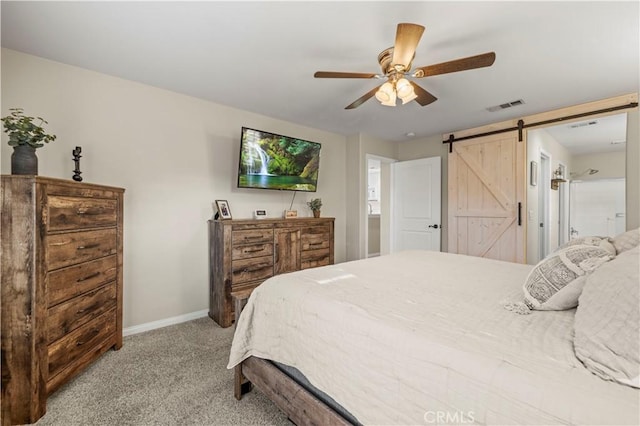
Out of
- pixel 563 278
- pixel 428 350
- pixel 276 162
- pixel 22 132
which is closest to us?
pixel 428 350

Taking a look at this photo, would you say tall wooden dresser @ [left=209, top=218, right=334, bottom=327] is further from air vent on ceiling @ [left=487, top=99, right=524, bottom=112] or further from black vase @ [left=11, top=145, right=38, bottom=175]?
air vent on ceiling @ [left=487, top=99, right=524, bottom=112]

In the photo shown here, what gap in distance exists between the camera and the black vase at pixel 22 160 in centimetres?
169

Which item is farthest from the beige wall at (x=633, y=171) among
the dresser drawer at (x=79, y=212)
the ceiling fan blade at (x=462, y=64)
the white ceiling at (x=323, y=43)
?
the dresser drawer at (x=79, y=212)

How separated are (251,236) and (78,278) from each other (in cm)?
151

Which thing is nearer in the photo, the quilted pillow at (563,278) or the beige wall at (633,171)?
the quilted pillow at (563,278)

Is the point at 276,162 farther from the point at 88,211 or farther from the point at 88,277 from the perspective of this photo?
the point at 88,277

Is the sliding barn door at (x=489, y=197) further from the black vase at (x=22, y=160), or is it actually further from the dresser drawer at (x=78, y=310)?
the black vase at (x=22, y=160)

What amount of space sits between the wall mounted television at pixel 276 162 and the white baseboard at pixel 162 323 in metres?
1.54

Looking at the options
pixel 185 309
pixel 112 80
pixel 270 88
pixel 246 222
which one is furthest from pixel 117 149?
pixel 185 309

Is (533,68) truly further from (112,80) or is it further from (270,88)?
(112,80)

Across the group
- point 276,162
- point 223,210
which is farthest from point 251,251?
point 276,162

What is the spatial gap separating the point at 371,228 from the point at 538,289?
213 inches

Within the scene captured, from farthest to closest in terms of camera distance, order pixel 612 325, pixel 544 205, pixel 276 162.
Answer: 1. pixel 544 205
2. pixel 276 162
3. pixel 612 325

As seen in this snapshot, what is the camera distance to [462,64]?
1.74 m
